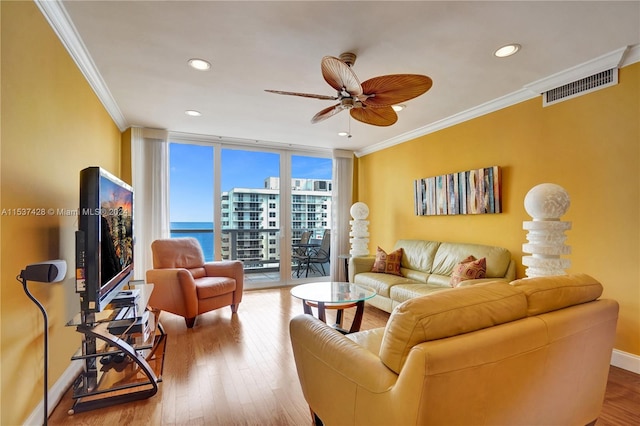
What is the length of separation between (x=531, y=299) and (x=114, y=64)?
130 inches

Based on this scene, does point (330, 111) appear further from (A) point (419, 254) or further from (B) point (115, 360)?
(B) point (115, 360)

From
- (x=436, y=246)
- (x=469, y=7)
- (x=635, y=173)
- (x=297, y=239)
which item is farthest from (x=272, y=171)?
(x=635, y=173)

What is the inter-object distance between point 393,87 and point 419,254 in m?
2.58

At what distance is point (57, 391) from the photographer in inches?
80.7

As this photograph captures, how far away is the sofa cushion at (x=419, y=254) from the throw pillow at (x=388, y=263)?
6.4 inches

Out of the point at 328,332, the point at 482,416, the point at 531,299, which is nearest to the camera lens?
the point at 482,416

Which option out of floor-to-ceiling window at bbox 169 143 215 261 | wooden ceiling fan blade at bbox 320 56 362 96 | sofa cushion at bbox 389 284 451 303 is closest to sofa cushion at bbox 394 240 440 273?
sofa cushion at bbox 389 284 451 303

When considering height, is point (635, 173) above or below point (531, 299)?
above

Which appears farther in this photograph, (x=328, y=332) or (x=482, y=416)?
(x=328, y=332)

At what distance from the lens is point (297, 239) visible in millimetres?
5707

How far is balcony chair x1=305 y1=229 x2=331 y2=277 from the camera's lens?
19.3 ft

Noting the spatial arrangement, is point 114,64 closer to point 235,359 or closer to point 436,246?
point 235,359

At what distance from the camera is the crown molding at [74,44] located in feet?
6.04

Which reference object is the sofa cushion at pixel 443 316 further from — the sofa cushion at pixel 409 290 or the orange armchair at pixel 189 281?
the orange armchair at pixel 189 281
